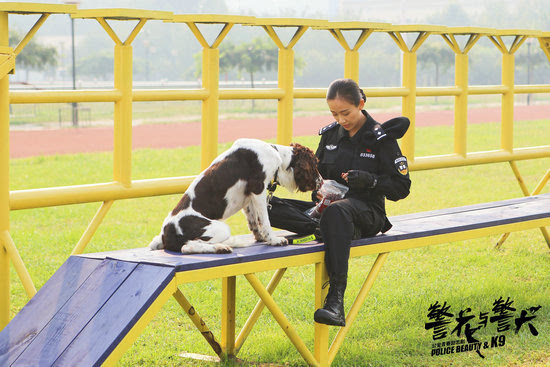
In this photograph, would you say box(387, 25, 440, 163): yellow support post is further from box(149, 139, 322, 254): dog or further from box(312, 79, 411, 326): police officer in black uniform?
box(149, 139, 322, 254): dog

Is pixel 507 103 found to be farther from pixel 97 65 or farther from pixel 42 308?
pixel 97 65

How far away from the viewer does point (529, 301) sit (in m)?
6.09

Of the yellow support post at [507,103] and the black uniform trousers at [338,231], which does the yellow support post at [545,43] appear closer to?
the yellow support post at [507,103]

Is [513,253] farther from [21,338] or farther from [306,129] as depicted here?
[306,129]

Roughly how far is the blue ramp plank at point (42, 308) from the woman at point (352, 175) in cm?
119

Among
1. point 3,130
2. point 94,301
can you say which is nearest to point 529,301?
point 94,301

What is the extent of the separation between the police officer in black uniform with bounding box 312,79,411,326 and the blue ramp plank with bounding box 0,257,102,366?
4.14 ft

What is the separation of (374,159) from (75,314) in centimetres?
190

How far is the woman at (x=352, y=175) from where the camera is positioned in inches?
170

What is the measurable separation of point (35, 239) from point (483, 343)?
5.29 meters

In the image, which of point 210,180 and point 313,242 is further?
point 313,242

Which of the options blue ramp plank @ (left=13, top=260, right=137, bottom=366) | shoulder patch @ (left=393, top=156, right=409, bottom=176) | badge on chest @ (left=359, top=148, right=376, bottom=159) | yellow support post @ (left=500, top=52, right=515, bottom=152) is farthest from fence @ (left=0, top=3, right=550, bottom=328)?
shoulder patch @ (left=393, top=156, right=409, bottom=176)

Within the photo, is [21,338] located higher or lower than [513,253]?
higher

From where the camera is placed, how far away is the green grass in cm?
500
